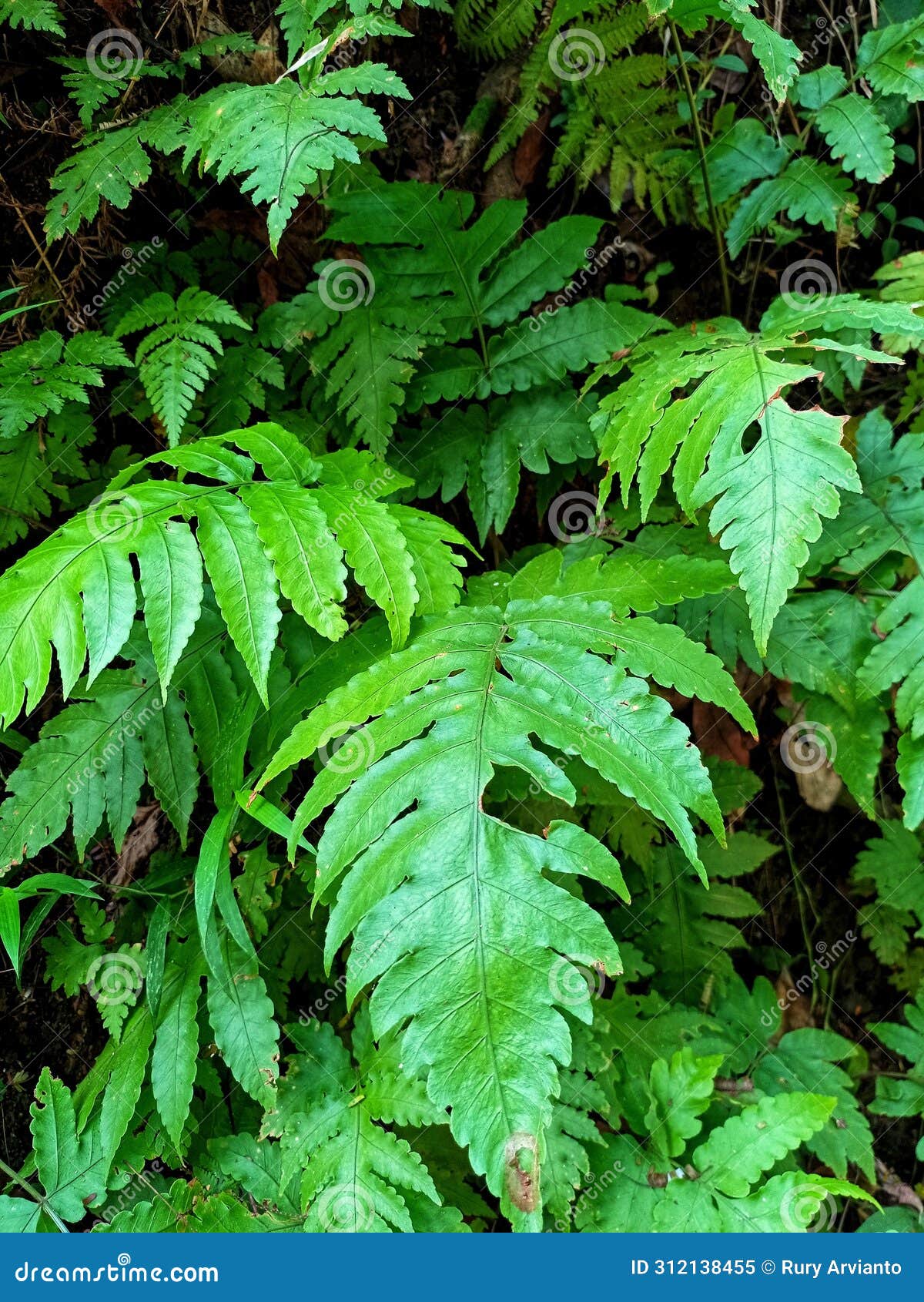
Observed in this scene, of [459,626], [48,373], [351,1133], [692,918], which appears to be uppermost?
[48,373]

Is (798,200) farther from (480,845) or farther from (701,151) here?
(480,845)

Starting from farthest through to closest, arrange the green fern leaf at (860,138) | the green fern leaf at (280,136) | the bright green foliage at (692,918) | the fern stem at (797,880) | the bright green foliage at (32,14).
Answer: the fern stem at (797,880), the bright green foliage at (692,918), the green fern leaf at (860,138), the bright green foliage at (32,14), the green fern leaf at (280,136)

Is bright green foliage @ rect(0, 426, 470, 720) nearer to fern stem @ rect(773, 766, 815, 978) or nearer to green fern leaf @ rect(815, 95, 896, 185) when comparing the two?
green fern leaf @ rect(815, 95, 896, 185)

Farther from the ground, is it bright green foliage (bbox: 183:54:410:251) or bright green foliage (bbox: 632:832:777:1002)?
bright green foliage (bbox: 183:54:410:251)

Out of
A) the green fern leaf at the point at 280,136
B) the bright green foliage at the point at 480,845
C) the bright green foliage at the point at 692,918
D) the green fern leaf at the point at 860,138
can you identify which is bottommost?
the bright green foliage at the point at 692,918

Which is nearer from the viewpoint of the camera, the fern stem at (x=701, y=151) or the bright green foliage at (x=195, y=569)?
the bright green foliage at (x=195, y=569)

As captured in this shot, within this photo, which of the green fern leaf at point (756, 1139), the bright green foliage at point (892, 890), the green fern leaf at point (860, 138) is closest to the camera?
the green fern leaf at point (756, 1139)

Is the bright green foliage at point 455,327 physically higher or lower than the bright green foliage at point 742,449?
higher

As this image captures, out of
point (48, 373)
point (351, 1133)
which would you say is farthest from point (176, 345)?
point (351, 1133)

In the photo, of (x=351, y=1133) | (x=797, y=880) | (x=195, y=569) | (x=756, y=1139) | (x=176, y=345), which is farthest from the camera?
(x=797, y=880)

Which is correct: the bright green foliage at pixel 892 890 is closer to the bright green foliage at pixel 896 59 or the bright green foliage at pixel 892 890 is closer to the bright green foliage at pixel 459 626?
the bright green foliage at pixel 459 626

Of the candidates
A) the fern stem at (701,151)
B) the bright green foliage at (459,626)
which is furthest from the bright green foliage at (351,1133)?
the fern stem at (701,151)

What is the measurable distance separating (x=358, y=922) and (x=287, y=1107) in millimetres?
872

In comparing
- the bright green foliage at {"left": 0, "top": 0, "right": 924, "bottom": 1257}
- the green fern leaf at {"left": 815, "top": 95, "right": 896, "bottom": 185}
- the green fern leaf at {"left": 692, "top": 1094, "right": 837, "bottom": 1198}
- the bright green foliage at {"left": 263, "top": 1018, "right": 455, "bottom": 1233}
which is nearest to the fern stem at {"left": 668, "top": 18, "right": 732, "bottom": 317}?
the bright green foliage at {"left": 0, "top": 0, "right": 924, "bottom": 1257}
